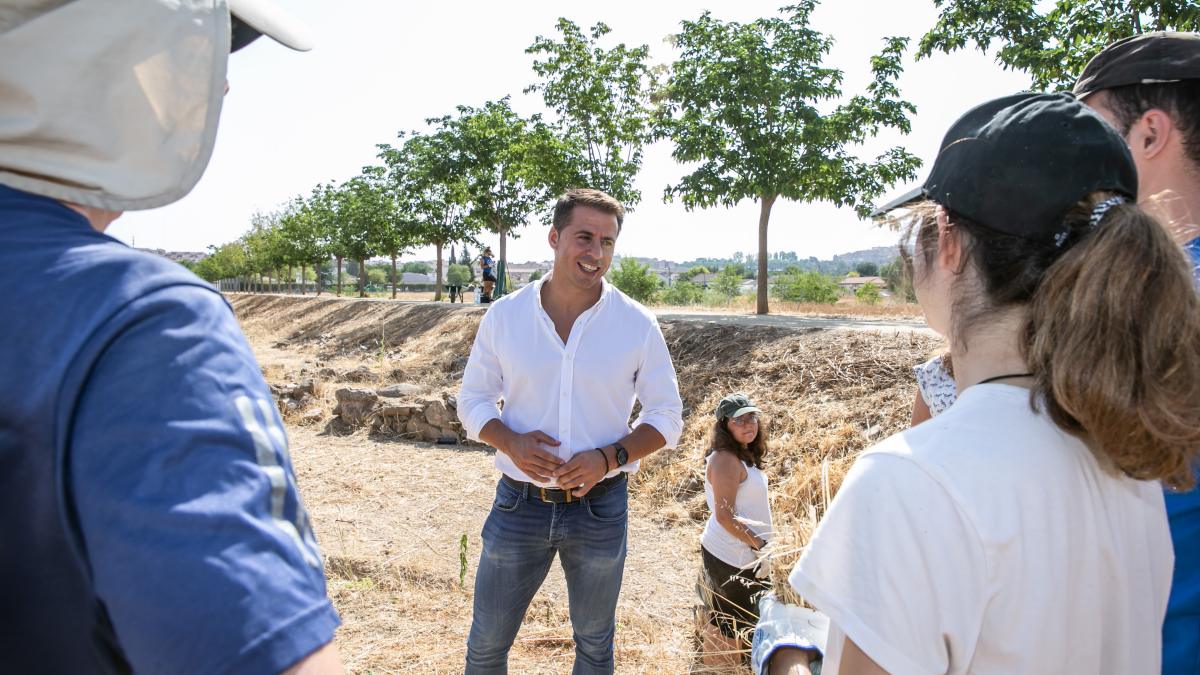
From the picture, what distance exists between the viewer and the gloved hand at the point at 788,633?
1.88 m

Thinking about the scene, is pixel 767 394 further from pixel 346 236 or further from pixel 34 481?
pixel 346 236

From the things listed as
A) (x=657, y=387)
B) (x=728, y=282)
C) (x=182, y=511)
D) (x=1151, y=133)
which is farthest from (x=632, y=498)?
(x=728, y=282)

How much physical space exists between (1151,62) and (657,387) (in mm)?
2126

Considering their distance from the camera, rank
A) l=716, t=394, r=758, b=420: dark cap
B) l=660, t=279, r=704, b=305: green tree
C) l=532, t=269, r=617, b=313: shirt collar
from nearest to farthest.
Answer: l=532, t=269, r=617, b=313: shirt collar < l=716, t=394, r=758, b=420: dark cap < l=660, t=279, r=704, b=305: green tree

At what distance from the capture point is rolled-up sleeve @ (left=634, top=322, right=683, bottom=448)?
3.29 meters

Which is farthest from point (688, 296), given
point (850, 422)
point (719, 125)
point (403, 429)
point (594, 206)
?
point (594, 206)

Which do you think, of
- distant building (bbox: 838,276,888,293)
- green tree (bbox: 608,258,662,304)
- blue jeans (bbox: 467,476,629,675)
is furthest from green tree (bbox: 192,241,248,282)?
blue jeans (bbox: 467,476,629,675)

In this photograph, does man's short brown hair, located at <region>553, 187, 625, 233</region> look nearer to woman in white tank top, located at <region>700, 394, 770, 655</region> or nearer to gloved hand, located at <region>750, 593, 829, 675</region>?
woman in white tank top, located at <region>700, 394, 770, 655</region>

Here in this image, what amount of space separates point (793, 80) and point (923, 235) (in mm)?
14824

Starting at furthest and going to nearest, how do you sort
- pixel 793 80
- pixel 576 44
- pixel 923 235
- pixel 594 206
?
pixel 576 44
pixel 793 80
pixel 594 206
pixel 923 235

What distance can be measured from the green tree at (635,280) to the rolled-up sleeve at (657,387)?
1455 inches

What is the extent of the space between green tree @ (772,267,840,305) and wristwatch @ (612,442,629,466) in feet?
124

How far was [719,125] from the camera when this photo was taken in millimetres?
15164

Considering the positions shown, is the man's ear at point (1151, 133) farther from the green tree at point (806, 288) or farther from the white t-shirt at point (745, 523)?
the green tree at point (806, 288)
